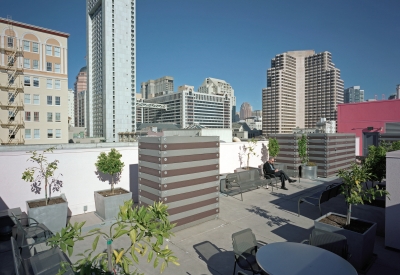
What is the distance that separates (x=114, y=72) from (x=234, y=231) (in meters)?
115

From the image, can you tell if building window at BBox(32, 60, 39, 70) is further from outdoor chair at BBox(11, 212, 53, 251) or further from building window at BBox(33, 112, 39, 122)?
outdoor chair at BBox(11, 212, 53, 251)

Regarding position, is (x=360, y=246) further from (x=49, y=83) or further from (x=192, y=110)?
(x=192, y=110)

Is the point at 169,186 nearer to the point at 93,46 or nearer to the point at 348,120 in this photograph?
the point at 348,120

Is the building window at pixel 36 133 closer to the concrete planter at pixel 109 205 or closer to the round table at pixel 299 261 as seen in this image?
the concrete planter at pixel 109 205

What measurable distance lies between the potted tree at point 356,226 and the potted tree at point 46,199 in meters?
6.24

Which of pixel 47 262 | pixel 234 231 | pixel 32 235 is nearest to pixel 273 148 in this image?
pixel 234 231

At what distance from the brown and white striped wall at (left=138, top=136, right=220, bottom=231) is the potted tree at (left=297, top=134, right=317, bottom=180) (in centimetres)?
772

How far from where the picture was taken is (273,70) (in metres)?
179

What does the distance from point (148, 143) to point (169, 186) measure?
4.47ft

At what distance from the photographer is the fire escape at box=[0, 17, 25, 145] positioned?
158 feet

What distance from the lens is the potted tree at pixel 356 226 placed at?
4699mm

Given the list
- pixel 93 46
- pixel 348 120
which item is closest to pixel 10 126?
pixel 348 120

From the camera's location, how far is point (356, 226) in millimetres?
5340

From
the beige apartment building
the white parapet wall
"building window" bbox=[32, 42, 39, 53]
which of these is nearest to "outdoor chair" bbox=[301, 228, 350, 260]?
the white parapet wall
